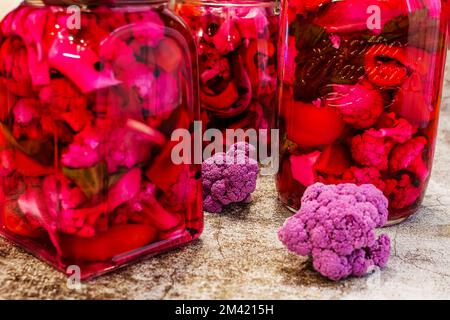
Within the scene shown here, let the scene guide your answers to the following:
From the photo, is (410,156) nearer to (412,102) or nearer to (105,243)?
(412,102)

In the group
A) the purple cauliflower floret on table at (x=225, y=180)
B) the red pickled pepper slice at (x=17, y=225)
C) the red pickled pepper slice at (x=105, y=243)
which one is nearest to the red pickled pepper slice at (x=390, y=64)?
the purple cauliflower floret on table at (x=225, y=180)

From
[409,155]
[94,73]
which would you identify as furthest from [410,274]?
[94,73]

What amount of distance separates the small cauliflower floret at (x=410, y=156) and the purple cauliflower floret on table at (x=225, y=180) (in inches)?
8.0

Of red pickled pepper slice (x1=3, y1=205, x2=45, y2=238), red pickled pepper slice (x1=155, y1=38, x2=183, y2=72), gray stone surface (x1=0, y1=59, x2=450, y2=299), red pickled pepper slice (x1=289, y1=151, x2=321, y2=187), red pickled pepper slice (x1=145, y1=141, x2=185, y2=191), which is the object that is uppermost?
red pickled pepper slice (x1=155, y1=38, x2=183, y2=72)

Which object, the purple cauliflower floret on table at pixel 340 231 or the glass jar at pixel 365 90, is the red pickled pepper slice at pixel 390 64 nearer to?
the glass jar at pixel 365 90

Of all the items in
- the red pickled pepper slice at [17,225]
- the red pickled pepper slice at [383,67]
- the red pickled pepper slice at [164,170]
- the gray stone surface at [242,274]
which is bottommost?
the gray stone surface at [242,274]

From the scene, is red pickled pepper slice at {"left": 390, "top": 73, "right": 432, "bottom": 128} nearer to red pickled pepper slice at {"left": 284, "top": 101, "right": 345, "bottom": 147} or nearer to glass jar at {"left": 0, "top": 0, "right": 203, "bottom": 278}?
red pickled pepper slice at {"left": 284, "top": 101, "right": 345, "bottom": 147}

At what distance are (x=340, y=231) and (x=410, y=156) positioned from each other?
0.20 meters

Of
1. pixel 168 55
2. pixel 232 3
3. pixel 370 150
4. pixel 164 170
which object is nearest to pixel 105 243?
pixel 164 170

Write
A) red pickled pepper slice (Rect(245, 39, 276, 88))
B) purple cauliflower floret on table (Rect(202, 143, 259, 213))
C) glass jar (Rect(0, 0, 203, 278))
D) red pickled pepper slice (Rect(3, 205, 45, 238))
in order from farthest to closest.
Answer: red pickled pepper slice (Rect(245, 39, 276, 88)), purple cauliflower floret on table (Rect(202, 143, 259, 213)), red pickled pepper slice (Rect(3, 205, 45, 238)), glass jar (Rect(0, 0, 203, 278))

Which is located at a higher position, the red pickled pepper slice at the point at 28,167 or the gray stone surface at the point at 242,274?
the red pickled pepper slice at the point at 28,167

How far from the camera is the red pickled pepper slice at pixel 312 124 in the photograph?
2.99 feet

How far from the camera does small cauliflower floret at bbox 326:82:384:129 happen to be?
891mm

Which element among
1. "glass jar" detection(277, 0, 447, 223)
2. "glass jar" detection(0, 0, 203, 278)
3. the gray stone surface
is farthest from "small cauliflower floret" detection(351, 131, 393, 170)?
"glass jar" detection(0, 0, 203, 278)
